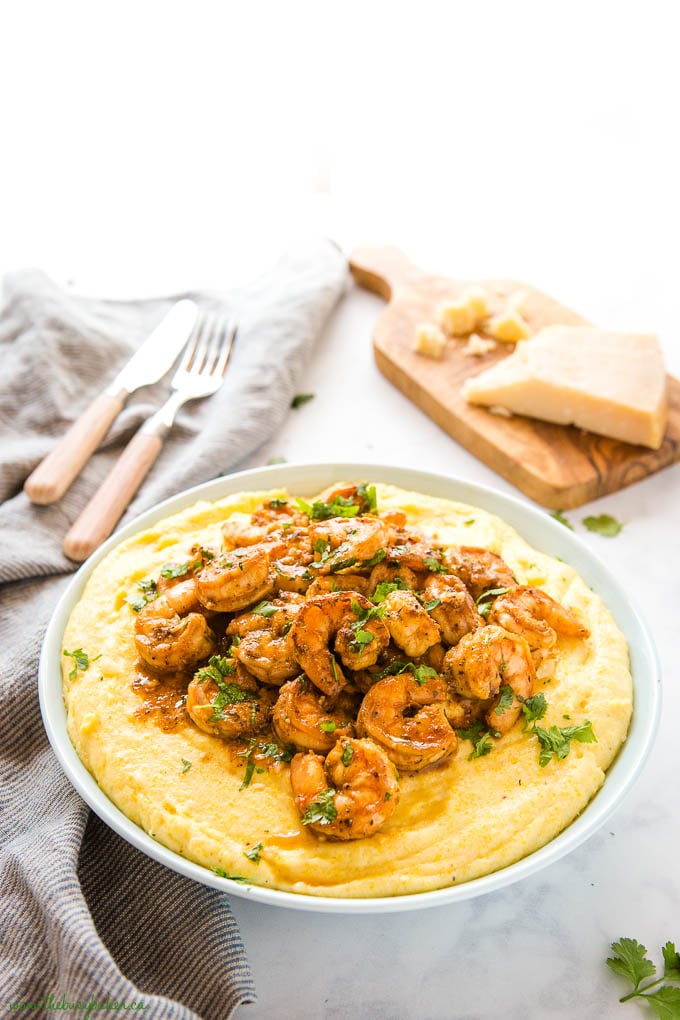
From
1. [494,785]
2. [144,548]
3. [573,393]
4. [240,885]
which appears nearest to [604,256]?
[573,393]

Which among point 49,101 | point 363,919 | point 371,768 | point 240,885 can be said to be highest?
point 49,101

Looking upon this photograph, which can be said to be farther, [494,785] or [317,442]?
[317,442]

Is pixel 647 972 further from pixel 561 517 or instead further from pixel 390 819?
pixel 561 517

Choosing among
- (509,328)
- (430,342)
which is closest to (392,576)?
(430,342)

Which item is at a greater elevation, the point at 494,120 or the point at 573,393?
the point at 494,120

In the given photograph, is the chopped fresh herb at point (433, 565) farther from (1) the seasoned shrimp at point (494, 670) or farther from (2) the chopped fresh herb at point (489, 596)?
(1) the seasoned shrimp at point (494, 670)

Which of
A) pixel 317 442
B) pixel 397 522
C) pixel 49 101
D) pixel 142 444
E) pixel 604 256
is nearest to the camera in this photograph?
pixel 397 522

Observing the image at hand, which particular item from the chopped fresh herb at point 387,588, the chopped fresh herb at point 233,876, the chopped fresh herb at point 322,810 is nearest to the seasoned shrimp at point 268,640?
the chopped fresh herb at point 387,588

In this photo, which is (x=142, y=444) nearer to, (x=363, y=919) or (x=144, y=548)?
(x=144, y=548)
